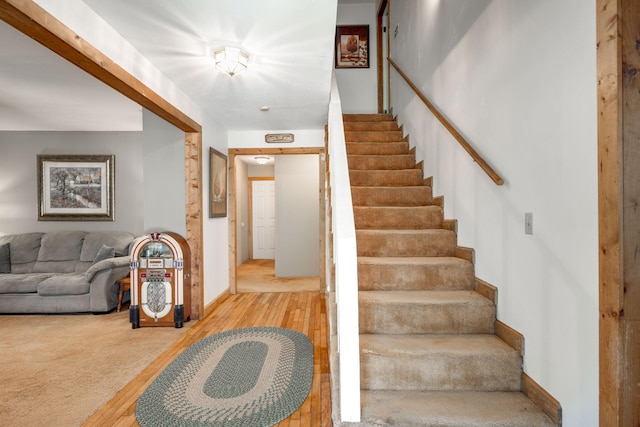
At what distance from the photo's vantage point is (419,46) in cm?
377

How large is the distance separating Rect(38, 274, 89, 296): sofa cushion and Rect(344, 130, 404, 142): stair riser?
3.68 meters

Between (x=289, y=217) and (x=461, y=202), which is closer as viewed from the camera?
(x=461, y=202)

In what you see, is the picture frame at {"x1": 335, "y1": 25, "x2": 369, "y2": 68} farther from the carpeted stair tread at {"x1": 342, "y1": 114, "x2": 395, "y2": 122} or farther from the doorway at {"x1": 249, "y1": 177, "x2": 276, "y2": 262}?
the doorway at {"x1": 249, "y1": 177, "x2": 276, "y2": 262}

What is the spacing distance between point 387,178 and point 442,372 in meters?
2.08

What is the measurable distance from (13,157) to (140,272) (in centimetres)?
353

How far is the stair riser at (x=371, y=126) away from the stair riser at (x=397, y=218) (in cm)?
176

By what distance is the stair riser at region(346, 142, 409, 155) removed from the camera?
12.7 feet

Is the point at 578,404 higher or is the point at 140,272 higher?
the point at 140,272

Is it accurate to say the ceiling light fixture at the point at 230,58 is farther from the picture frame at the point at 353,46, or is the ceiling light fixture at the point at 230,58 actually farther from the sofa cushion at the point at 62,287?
the picture frame at the point at 353,46

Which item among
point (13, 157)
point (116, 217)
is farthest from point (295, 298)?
point (13, 157)

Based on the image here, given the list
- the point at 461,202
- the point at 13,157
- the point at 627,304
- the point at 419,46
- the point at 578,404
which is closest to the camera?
the point at 627,304

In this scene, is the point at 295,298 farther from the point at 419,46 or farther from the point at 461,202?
the point at 419,46

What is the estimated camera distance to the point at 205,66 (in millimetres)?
2645

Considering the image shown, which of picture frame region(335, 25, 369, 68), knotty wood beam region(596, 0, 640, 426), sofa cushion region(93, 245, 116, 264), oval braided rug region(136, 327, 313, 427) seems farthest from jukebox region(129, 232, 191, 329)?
picture frame region(335, 25, 369, 68)
